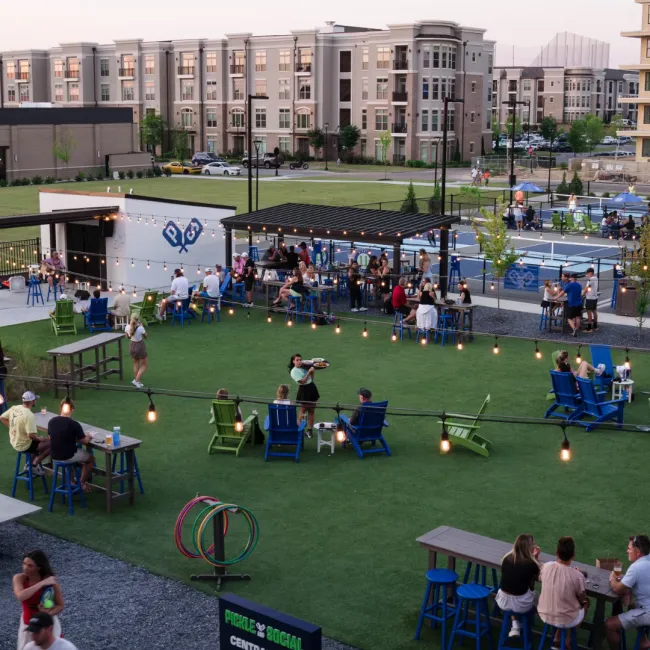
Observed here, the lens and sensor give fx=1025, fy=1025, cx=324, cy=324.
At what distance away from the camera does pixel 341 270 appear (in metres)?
28.7

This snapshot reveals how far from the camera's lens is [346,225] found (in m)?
27.6

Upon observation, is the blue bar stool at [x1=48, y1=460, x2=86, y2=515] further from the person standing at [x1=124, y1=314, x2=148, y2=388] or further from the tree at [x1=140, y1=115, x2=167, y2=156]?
the tree at [x1=140, y1=115, x2=167, y2=156]

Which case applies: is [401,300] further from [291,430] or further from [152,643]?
[152,643]

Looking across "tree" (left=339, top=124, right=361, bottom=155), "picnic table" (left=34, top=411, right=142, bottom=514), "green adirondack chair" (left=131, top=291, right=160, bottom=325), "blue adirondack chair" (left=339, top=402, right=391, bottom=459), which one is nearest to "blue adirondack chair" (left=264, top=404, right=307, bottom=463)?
"blue adirondack chair" (left=339, top=402, right=391, bottom=459)

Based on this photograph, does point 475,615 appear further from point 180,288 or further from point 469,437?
point 180,288

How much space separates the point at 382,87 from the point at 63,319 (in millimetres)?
73608

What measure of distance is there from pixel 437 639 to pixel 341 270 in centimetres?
1940

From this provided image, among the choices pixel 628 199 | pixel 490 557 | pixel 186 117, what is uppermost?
pixel 186 117

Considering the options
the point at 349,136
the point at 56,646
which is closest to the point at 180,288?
the point at 56,646

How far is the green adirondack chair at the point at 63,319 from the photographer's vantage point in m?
23.8

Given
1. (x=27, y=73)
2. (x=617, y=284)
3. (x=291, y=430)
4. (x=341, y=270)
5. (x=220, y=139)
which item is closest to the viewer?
(x=291, y=430)

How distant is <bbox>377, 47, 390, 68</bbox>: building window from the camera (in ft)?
304

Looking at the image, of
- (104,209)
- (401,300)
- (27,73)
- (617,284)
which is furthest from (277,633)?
(27,73)

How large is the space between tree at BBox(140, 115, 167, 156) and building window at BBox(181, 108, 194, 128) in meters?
3.50
